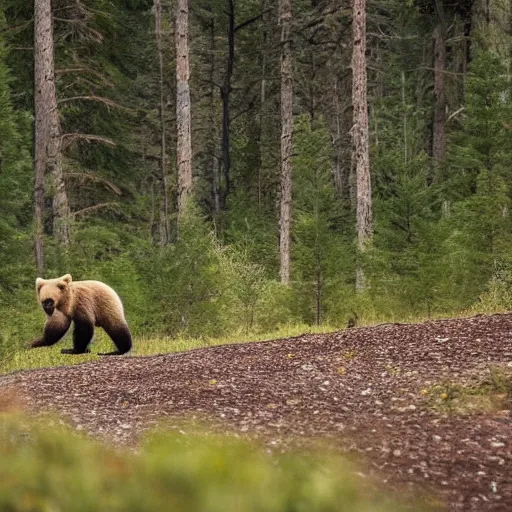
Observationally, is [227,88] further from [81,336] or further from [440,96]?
[81,336]

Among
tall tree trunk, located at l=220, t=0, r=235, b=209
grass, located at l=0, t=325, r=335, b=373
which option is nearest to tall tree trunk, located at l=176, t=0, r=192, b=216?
grass, located at l=0, t=325, r=335, b=373

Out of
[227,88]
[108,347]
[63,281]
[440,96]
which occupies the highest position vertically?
[227,88]

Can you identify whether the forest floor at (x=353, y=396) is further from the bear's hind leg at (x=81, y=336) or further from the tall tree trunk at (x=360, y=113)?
the tall tree trunk at (x=360, y=113)

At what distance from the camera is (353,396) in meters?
7.15

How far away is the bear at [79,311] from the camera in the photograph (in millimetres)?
10031

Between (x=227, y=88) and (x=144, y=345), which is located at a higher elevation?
(x=227, y=88)

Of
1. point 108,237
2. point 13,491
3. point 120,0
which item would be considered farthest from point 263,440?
point 120,0

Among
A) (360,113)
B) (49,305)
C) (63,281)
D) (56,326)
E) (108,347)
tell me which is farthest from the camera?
(360,113)

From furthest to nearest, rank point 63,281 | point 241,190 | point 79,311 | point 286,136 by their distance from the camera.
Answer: point 241,190 < point 286,136 < point 79,311 < point 63,281

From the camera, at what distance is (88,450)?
86.6 inches

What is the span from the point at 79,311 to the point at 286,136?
1548 cm

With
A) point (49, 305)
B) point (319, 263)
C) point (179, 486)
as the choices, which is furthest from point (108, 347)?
point (179, 486)

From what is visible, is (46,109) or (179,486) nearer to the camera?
(179,486)

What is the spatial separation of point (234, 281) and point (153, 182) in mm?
27896
